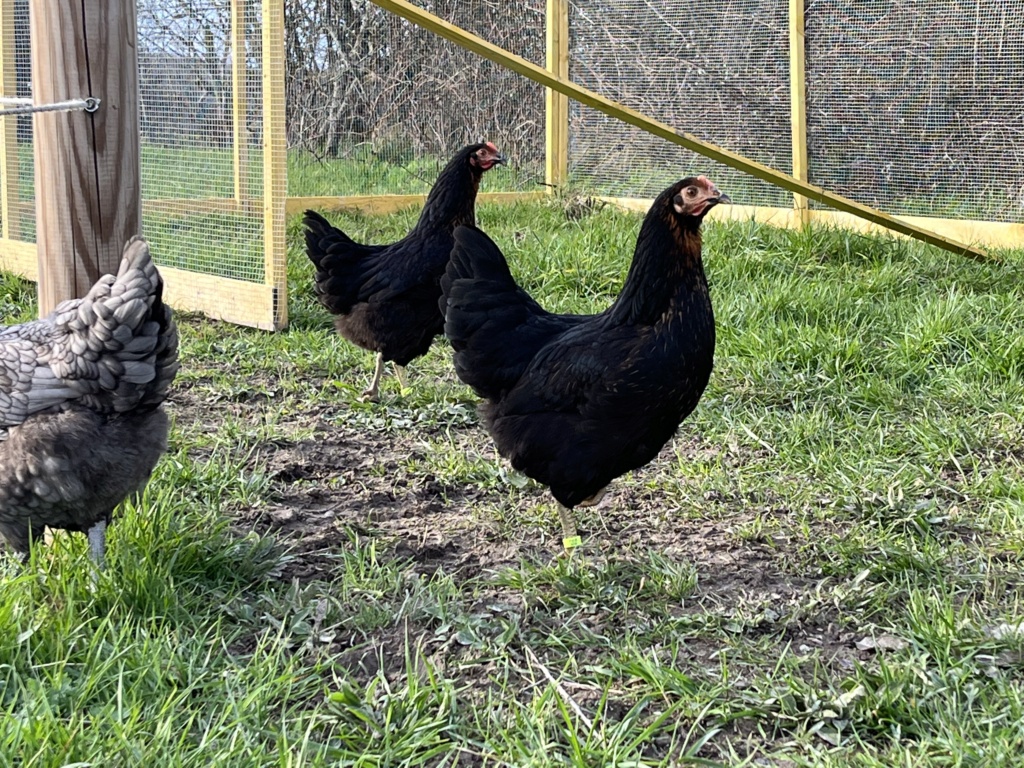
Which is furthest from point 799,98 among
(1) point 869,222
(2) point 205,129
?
(2) point 205,129

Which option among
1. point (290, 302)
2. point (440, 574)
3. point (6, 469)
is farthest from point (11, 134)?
point (440, 574)

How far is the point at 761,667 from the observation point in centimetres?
238

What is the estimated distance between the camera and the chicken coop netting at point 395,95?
25.8 ft

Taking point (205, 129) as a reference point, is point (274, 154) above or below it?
below

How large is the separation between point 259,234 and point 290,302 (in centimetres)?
66

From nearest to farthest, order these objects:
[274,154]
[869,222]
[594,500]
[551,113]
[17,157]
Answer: [594,500] < [274,154] < [17,157] < [869,222] < [551,113]

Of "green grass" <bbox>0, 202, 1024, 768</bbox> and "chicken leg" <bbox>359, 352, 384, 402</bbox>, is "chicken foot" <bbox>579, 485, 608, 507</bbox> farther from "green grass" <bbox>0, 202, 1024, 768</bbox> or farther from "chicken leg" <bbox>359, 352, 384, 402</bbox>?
"chicken leg" <bbox>359, 352, 384, 402</bbox>

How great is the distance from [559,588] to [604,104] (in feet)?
8.15

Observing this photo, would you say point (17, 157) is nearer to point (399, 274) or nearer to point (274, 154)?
point (274, 154)

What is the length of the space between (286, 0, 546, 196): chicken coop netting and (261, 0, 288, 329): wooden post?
2619mm

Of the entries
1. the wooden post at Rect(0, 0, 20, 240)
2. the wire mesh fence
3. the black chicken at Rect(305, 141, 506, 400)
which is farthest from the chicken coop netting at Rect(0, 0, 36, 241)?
the black chicken at Rect(305, 141, 506, 400)

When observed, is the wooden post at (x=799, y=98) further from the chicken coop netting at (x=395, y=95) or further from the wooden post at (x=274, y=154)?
the wooden post at (x=274, y=154)

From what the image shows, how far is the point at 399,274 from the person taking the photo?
452 centimetres

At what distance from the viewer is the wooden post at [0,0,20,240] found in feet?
21.0
